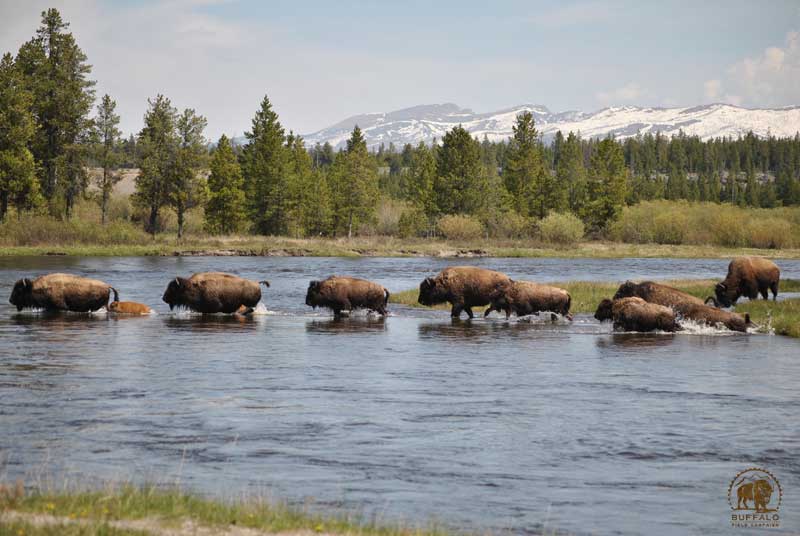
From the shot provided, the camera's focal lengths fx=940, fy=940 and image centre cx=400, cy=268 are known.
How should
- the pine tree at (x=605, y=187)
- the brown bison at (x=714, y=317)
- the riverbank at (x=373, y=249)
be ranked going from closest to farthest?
the brown bison at (x=714, y=317)
the riverbank at (x=373, y=249)
the pine tree at (x=605, y=187)

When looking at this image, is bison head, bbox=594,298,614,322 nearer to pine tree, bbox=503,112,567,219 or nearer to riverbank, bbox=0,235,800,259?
riverbank, bbox=0,235,800,259

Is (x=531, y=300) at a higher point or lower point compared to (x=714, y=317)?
higher

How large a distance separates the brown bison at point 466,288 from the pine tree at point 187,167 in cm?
6859

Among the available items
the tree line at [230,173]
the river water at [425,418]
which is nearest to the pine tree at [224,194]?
the tree line at [230,173]

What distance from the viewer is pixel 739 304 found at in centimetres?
3412

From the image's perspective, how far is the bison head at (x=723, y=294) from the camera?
35.4 metres

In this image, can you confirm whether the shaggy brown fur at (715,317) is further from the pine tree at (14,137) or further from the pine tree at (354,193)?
the pine tree at (354,193)

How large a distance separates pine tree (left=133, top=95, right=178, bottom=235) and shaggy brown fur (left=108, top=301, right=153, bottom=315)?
67042mm

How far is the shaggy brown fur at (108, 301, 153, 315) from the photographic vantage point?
31.1 meters

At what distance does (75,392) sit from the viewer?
17109 millimetres

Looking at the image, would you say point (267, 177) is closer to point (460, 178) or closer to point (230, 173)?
point (230, 173)

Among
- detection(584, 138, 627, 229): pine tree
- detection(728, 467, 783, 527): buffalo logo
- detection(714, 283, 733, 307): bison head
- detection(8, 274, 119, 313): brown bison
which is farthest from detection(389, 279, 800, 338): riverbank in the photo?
detection(584, 138, 627, 229): pine tree

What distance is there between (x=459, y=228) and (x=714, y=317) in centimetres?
8272

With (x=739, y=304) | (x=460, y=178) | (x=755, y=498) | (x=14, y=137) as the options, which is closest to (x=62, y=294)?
(x=739, y=304)
